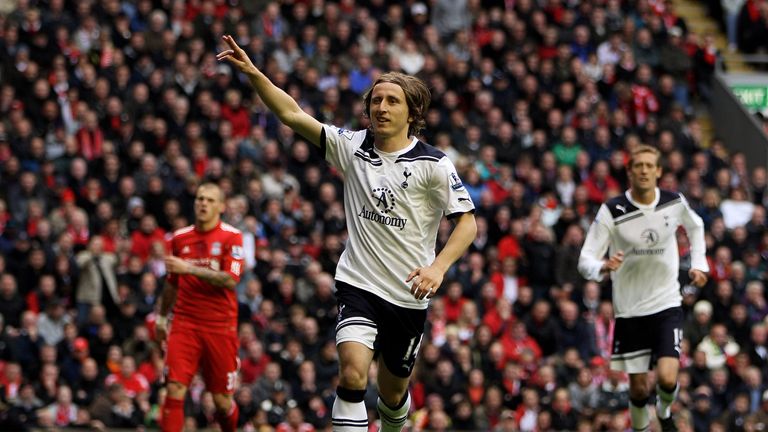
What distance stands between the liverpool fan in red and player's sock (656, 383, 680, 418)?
12.9 ft

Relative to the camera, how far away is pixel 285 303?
2034 cm

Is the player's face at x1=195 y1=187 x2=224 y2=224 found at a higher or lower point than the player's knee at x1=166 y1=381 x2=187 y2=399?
higher

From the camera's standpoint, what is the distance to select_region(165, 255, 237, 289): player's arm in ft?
44.2

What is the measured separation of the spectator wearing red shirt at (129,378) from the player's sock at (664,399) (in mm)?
6798

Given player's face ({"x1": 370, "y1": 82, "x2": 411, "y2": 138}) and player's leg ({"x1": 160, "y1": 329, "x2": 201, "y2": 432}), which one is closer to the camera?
player's face ({"x1": 370, "y1": 82, "x2": 411, "y2": 138})

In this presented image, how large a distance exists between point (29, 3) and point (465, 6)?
7.63m

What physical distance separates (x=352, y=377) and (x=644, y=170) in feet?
15.1

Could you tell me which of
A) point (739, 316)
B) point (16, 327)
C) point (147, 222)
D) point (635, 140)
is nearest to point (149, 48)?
point (147, 222)

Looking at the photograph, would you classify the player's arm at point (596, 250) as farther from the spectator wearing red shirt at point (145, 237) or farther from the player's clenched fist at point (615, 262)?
the spectator wearing red shirt at point (145, 237)

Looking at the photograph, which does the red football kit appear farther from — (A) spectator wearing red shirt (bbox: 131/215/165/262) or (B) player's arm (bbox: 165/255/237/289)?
(A) spectator wearing red shirt (bbox: 131/215/165/262)

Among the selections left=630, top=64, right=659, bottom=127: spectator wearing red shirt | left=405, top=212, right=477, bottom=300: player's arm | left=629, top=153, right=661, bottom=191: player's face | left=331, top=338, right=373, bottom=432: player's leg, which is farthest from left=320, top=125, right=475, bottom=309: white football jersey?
left=630, top=64, right=659, bottom=127: spectator wearing red shirt

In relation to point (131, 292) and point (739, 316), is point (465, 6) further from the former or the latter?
point (131, 292)

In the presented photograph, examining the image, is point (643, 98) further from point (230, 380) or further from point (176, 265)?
point (176, 265)

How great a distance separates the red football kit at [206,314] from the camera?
13906 millimetres
